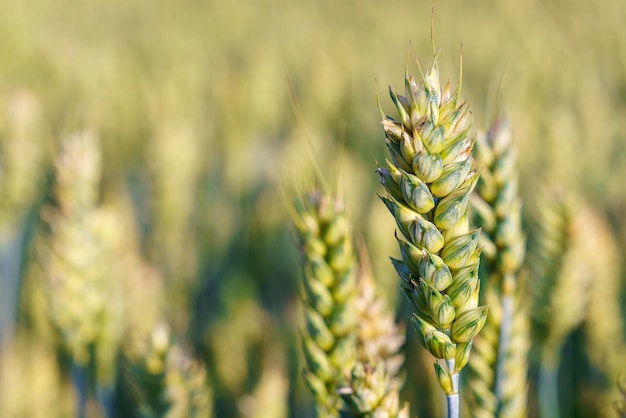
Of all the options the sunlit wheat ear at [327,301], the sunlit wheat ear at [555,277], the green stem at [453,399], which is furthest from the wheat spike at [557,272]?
the green stem at [453,399]

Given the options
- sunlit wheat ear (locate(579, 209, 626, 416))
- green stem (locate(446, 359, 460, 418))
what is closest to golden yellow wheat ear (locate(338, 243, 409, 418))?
green stem (locate(446, 359, 460, 418))

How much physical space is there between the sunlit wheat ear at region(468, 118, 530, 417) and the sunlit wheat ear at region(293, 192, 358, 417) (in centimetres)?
35

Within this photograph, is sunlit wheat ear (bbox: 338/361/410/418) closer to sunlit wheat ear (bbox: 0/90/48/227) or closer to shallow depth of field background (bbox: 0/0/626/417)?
shallow depth of field background (bbox: 0/0/626/417)

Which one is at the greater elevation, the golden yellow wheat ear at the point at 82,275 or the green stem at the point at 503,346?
the golden yellow wheat ear at the point at 82,275

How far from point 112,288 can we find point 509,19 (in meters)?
4.98

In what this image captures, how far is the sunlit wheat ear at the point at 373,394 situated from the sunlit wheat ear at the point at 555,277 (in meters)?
1.01

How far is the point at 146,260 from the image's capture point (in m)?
3.61

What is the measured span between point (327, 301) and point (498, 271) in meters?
0.45

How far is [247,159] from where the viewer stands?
399 centimetres

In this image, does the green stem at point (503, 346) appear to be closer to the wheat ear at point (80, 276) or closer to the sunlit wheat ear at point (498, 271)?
the sunlit wheat ear at point (498, 271)

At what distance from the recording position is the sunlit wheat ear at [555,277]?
6.54ft

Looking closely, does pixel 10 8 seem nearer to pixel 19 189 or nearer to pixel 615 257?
pixel 19 189

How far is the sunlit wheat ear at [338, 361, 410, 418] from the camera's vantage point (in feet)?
3.69

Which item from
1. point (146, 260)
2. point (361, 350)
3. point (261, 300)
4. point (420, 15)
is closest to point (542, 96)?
point (261, 300)
